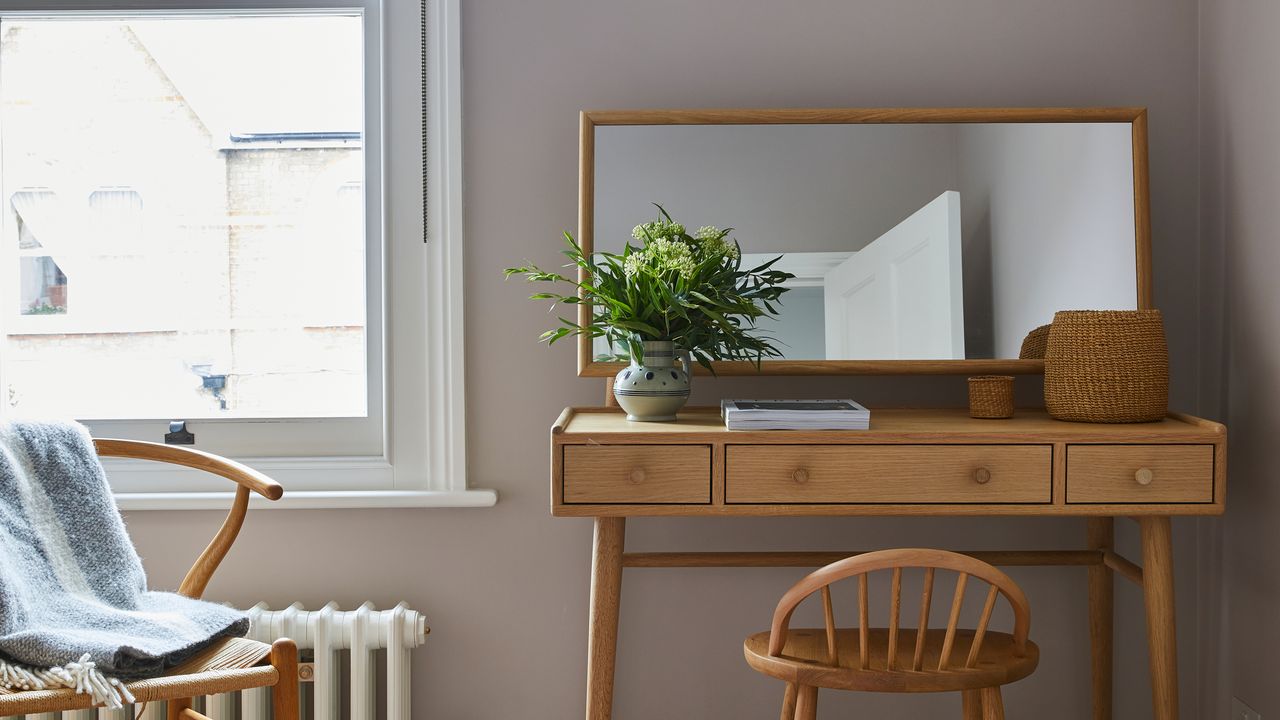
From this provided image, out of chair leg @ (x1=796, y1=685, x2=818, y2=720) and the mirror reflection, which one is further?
the mirror reflection

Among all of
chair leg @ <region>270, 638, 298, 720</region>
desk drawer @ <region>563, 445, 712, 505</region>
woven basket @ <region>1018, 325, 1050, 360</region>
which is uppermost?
woven basket @ <region>1018, 325, 1050, 360</region>

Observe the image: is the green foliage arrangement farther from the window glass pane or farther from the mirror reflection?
the window glass pane

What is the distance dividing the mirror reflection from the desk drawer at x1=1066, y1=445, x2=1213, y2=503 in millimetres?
396

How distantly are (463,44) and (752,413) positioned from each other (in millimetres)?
998

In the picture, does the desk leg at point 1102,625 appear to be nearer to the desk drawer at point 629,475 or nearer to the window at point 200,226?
the desk drawer at point 629,475

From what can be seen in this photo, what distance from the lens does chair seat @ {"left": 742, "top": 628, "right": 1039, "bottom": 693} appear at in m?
1.26

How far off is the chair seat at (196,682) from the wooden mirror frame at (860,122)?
2.54ft

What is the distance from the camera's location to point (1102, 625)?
1871mm

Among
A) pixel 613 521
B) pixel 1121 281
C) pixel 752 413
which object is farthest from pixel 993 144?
pixel 613 521

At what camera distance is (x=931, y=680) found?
1253 millimetres

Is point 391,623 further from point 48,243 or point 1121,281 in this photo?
point 1121,281

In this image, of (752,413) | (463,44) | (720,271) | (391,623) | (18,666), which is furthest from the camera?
(463,44)

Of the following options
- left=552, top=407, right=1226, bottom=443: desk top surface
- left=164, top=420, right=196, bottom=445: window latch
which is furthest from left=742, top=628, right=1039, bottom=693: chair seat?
left=164, top=420, right=196, bottom=445: window latch

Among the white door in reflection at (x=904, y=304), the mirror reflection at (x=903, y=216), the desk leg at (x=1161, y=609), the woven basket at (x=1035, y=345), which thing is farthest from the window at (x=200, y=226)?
the desk leg at (x=1161, y=609)
